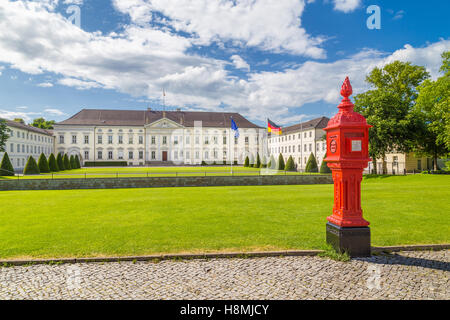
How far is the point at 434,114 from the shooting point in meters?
28.4

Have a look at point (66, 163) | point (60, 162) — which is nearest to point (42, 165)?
point (60, 162)

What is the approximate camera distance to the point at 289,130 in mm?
65062

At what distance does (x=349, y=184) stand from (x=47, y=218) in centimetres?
945

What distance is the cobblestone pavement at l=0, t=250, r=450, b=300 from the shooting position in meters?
3.86

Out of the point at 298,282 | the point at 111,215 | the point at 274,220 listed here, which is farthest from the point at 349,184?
the point at 111,215

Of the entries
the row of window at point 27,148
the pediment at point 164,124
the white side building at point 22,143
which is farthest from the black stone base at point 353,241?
the pediment at point 164,124

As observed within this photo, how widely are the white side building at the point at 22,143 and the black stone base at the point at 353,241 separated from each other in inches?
2106

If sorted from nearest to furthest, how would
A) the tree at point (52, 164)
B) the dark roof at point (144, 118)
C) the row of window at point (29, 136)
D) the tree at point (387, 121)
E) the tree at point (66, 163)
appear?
1. the tree at point (387, 121)
2. the tree at point (52, 164)
3. the tree at point (66, 163)
4. the row of window at point (29, 136)
5. the dark roof at point (144, 118)

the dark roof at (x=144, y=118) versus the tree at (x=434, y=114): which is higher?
the dark roof at (x=144, y=118)

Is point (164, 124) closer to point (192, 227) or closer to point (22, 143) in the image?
point (22, 143)

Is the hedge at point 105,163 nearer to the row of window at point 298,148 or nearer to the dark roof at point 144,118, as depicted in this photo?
the dark roof at point 144,118

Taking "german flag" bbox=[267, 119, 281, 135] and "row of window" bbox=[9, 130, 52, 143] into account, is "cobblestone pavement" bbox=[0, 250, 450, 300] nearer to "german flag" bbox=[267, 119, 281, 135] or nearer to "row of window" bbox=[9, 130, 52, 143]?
"german flag" bbox=[267, 119, 281, 135]

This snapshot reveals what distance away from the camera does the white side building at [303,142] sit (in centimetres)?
5059
